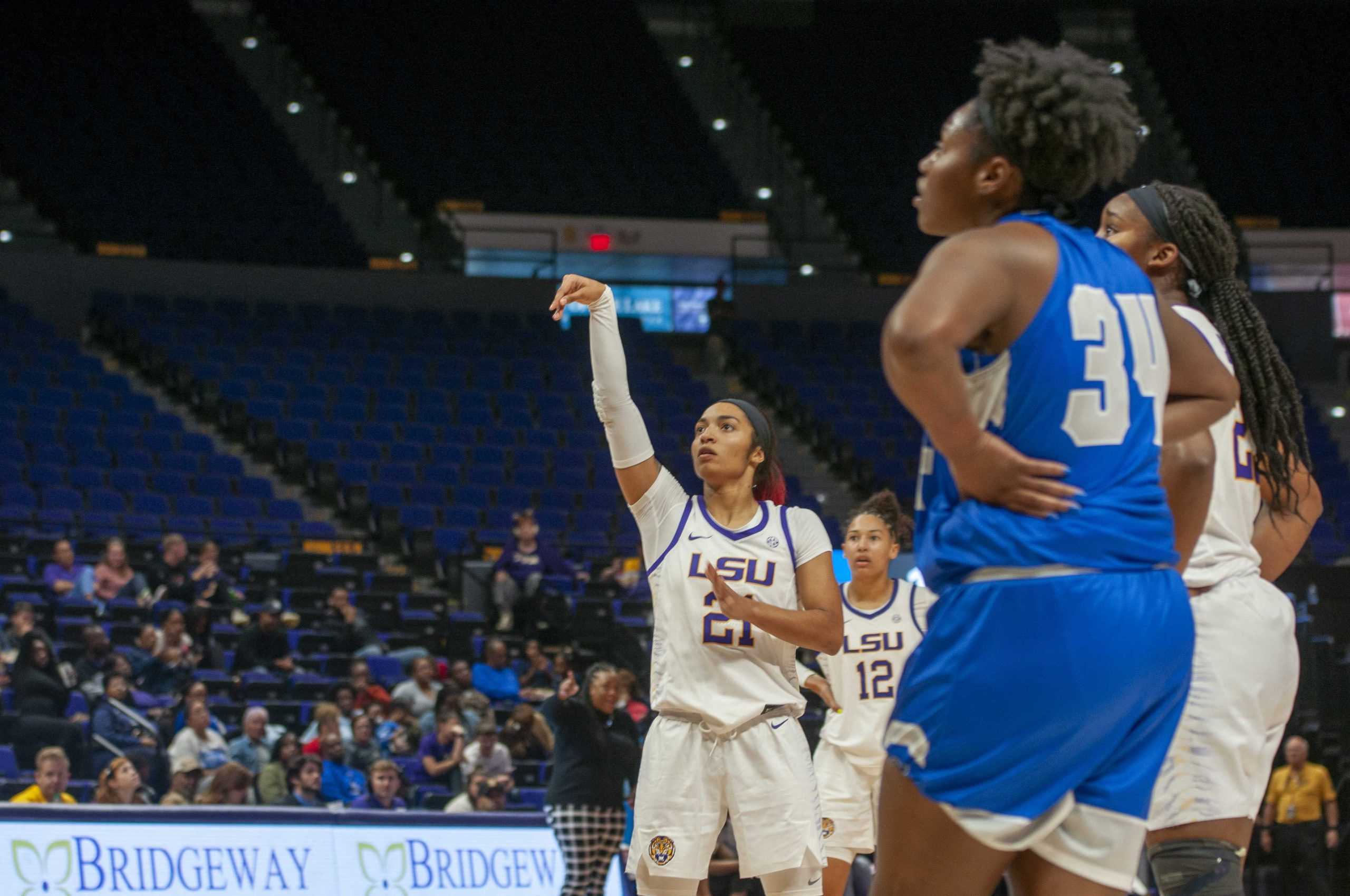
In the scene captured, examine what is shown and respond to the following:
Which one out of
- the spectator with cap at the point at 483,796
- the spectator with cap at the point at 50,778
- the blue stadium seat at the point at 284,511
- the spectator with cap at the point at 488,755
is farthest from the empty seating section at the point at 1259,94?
the spectator with cap at the point at 50,778

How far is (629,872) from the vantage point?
4.69 m

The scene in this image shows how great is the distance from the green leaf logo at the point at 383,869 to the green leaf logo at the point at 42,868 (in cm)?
140

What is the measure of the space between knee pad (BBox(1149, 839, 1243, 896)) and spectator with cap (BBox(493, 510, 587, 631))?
11.4 m

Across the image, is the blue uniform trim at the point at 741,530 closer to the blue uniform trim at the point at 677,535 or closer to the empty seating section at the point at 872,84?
the blue uniform trim at the point at 677,535

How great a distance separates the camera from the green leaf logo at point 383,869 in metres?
7.86

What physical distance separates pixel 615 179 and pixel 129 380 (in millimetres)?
8993

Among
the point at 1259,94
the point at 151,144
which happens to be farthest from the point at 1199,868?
the point at 1259,94

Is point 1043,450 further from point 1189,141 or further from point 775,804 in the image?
point 1189,141

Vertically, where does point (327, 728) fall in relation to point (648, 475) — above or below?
below

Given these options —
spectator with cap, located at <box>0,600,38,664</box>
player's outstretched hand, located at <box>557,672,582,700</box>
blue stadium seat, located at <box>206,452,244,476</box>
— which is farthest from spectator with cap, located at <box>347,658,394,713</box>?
blue stadium seat, located at <box>206,452,244,476</box>

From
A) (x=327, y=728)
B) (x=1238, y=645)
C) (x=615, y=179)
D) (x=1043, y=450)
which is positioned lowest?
(x=327, y=728)

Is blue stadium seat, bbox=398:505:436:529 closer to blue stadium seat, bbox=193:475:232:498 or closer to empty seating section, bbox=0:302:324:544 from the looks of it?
empty seating section, bbox=0:302:324:544

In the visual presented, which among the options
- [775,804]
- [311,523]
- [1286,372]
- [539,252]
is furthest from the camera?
[539,252]

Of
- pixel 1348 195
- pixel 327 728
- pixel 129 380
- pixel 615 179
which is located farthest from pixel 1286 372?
pixel 1348 195
